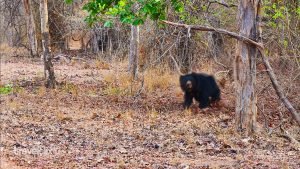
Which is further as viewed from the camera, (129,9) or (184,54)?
(184,54)

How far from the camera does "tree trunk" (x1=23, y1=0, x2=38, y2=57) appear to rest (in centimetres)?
2056

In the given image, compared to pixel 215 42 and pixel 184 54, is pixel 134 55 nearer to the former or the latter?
pixel 184 54

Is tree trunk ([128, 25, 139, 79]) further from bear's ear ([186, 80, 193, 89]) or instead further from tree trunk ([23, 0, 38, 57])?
tree trunk ([23, 0, 38, 57])

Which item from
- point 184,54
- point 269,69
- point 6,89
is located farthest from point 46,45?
point 269,69

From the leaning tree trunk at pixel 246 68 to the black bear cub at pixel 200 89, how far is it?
109 inches

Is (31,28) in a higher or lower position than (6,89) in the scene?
higher

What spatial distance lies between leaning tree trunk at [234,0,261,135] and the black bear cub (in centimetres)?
277

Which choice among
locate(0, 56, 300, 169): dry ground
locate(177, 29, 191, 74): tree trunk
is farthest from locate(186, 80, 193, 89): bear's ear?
locate(177, 29, 191, 74): tree trunk

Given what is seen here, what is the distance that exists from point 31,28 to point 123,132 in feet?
46.6

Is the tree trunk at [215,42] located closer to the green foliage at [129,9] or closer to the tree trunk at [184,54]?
the tree trunk at [184,54]

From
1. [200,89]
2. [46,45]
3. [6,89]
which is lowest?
[6,89]

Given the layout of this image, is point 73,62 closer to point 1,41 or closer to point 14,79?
point 14,79

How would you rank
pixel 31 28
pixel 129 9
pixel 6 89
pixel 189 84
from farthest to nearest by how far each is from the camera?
pixel 31 28 → pixel 6 89 → pixel 189 84 → pixel 129 9

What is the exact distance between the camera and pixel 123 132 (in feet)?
28.4
